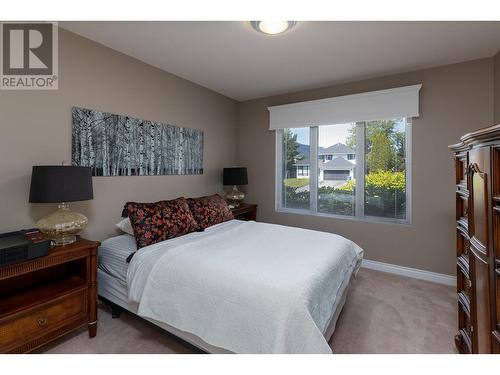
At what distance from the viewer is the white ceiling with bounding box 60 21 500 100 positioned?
6.65 feet

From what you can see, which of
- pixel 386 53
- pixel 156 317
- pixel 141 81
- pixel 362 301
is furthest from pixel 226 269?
pixel 386 53

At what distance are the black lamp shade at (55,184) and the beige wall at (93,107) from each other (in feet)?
1.08

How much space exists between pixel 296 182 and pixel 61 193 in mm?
2947

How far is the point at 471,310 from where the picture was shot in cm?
132

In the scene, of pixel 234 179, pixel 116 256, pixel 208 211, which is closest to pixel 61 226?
pixel 116 256

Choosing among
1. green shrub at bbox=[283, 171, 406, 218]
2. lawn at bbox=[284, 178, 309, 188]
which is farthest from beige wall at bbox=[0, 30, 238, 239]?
green shrub at bbox=[283, 171, 406, 218]

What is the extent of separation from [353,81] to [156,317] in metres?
3.47

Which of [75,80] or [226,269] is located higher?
[75,80]

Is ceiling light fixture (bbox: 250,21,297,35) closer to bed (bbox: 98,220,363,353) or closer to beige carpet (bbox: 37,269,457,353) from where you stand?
bed (bbox: 98,220,363,353)

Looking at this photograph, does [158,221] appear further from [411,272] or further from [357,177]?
[411,272]

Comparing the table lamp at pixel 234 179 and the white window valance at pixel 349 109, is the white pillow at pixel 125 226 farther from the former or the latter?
the white window valance at pixel 349 109

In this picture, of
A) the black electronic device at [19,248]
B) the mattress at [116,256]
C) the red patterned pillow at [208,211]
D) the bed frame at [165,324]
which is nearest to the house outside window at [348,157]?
the red patterned pillow at [208,211]

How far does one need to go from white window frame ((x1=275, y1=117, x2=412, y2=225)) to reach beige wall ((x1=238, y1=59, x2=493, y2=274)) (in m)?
0.06

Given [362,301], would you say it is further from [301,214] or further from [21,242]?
[21,242]
